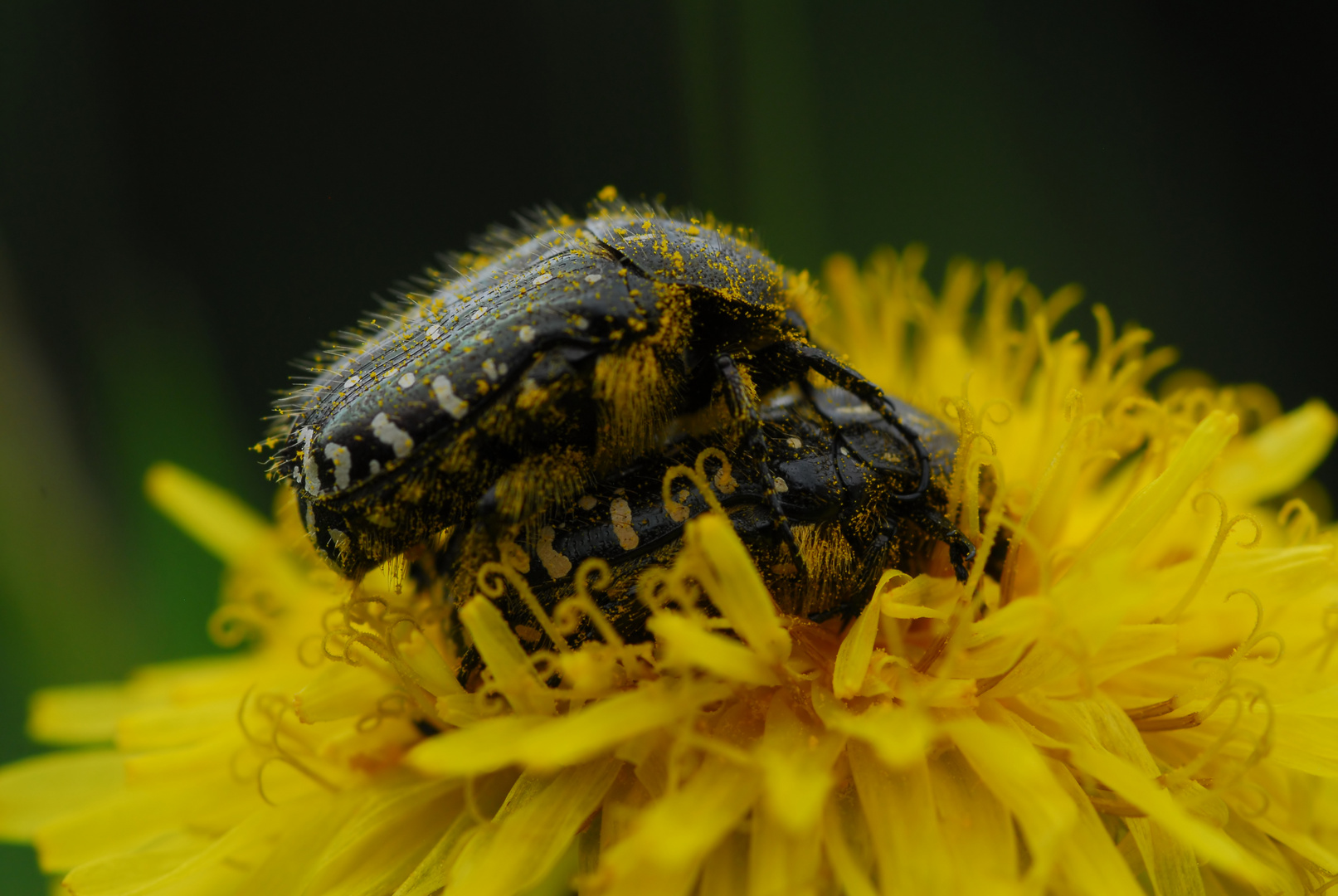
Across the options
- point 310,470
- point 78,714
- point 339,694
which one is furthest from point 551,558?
point 78,714

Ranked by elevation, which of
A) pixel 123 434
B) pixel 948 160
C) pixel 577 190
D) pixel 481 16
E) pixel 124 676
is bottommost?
pixel 124 676

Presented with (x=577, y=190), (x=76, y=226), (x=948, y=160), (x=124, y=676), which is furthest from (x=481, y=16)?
(x=124, y=676)

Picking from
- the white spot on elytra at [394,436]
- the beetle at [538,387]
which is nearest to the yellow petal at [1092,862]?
the beetle at [538,387]

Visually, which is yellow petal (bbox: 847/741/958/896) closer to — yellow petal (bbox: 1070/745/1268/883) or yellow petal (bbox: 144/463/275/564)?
yellow petal (bbox: 1070/745/1268/883)

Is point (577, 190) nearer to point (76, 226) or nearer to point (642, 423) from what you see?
point (76, 226)

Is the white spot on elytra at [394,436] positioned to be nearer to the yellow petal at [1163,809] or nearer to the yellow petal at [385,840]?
the yellow petal at [385,840]
